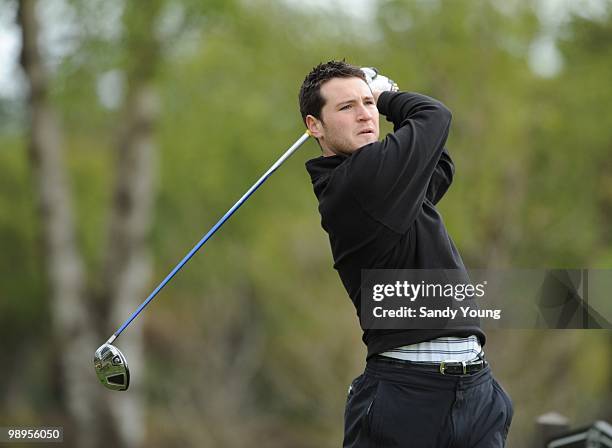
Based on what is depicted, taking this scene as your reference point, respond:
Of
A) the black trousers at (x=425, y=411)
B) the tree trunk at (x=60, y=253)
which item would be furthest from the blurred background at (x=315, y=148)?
the black trousers at (x=425, y=411)

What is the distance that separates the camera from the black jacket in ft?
12.4

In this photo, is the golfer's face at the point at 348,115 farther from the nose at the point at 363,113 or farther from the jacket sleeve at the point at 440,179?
the jacket sleeve at the point at 440,179

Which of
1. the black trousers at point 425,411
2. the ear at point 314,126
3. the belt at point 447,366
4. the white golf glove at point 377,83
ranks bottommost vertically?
the black trousers at point 425,411

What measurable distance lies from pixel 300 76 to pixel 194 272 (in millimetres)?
10815

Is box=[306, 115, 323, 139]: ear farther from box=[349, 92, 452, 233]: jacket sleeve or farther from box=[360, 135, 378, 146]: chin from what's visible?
box=[349, 92, 452, 233]: jacket sleeve

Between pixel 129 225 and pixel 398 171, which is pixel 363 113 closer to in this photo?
pixel 398 171

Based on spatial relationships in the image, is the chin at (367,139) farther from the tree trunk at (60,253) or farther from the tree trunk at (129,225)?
the tree trunk at (129,225)

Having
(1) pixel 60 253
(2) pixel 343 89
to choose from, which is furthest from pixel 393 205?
(1) pixel 60 253

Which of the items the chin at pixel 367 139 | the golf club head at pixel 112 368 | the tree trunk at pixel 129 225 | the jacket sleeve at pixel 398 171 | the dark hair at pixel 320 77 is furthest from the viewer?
the tree trunk at pixel 129 225

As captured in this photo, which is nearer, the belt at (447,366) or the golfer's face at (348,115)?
the belt at (447,366)

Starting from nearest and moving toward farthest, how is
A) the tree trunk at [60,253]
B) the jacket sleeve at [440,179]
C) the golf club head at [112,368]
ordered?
the jacket sleeve at [440,179], the golf club head at [112,368], the tree trunk at [60,253]

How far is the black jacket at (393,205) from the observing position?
3.78 m

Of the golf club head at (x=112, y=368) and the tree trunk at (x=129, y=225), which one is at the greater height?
the tree trunk at (x=129, y=225)

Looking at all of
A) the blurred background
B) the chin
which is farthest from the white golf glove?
the blurred background
